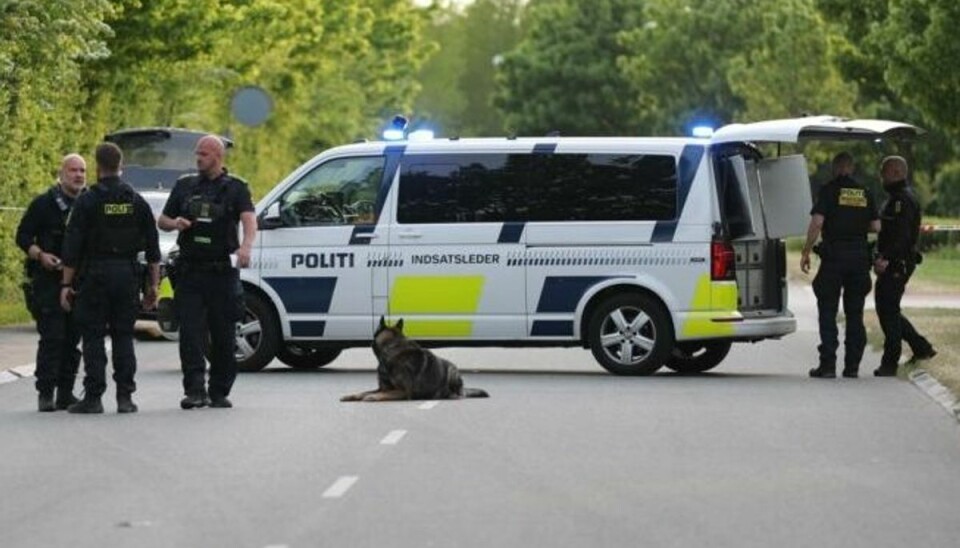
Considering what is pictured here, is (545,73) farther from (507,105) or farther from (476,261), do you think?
(476,261)

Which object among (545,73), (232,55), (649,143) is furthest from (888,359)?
(545,73)

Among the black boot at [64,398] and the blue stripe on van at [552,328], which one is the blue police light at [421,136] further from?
the black boot at [64,398]

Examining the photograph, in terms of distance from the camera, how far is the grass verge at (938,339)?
19594 millimetres

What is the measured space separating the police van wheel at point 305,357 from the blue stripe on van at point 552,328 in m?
2.09

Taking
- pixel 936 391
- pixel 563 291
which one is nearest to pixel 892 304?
pixel 936 391

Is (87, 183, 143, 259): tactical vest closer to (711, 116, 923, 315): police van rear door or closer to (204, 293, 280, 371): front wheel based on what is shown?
(204, 293, 280, 371): front wheel

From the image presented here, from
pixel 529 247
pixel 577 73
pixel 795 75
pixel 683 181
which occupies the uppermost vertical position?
pixel 577 73

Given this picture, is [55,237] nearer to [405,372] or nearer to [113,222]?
[113,222]

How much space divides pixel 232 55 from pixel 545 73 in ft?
221

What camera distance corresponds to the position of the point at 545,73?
114000mm

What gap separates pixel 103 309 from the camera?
16.8 meters

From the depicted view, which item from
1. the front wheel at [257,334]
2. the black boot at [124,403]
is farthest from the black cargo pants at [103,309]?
the front wheel at [257,334]

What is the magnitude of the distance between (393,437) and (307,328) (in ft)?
20.2

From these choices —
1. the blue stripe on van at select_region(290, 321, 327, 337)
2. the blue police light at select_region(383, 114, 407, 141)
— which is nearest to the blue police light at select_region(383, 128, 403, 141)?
the blue police light at select_region(383, 114, 407, 141)
